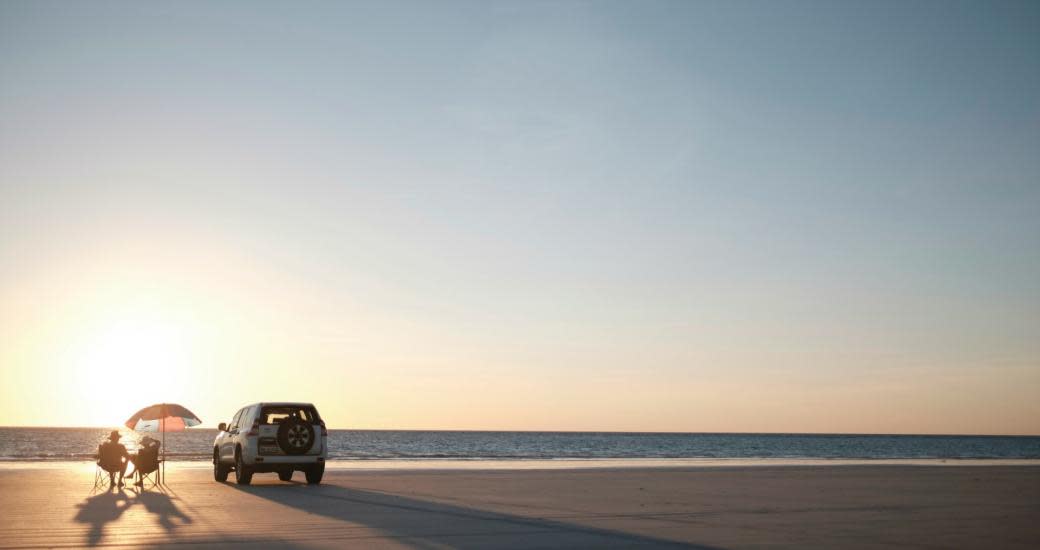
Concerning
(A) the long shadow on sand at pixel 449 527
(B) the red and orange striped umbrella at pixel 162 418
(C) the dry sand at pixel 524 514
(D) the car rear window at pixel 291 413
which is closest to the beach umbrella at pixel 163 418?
(B) the red and orange striped umbrella at pixel 162 418

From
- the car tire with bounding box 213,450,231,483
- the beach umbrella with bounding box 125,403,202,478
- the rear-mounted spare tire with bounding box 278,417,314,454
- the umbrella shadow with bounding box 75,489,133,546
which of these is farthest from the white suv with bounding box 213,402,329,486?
the umbrella shadow with bounding box 75,489,133,546

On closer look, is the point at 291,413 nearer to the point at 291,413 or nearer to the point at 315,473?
the point at 291,413

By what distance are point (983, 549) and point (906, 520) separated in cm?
406

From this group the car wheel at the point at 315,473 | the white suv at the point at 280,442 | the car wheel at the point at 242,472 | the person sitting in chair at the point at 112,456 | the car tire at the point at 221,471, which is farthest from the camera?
the car tire at the point at 221,471

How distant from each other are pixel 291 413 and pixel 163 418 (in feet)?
11.7

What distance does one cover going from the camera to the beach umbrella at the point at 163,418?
25359 millimetres

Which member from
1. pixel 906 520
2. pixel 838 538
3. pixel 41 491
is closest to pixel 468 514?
pixel 838 538

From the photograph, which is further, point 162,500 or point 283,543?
point 162,500

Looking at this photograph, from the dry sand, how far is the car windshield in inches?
70.9

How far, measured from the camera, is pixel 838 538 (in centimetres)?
1303

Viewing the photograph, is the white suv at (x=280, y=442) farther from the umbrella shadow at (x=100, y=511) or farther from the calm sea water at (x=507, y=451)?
the calm sea water at (x=507, y=451)

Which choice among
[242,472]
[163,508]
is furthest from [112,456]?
[163,508]

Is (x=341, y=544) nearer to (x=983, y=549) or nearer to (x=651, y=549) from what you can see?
(x=651, y=549)

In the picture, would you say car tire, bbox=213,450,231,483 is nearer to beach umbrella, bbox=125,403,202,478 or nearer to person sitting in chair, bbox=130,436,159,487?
beach umbrella, bbox=125,403,202,478
